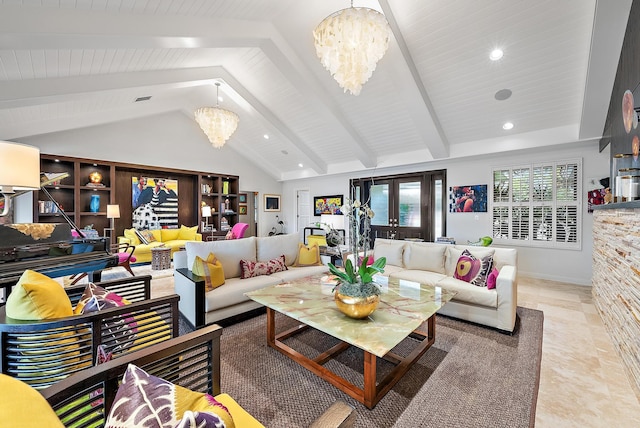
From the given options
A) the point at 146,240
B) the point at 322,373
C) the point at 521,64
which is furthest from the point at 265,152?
the point at 322,373

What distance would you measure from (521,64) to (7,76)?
6159mm

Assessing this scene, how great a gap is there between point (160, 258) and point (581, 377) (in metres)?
6.30

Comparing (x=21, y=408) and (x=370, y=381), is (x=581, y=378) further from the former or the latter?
(x=21, y=408)

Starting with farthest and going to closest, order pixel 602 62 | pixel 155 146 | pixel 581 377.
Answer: pixel 155 146
pixel 602 62
pixel 581 377

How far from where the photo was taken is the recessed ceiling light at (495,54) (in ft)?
11.0

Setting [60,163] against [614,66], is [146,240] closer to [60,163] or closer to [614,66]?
[60,163]

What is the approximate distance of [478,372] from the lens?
204 cm

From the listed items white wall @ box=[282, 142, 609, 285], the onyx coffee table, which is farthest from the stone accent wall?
white wall @ box=[282, 142, 609, 285]

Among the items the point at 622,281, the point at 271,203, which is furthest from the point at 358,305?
the point at 271,203

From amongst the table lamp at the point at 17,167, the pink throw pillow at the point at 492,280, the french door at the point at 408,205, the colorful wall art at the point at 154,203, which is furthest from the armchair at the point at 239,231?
the pink throw pillow at the point at 492,280

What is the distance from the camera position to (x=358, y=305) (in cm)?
194

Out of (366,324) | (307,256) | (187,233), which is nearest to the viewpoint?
(366,324)

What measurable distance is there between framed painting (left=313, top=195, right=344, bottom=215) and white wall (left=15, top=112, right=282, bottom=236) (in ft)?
6.93

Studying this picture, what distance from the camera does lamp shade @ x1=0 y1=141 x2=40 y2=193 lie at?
5.53 ft
